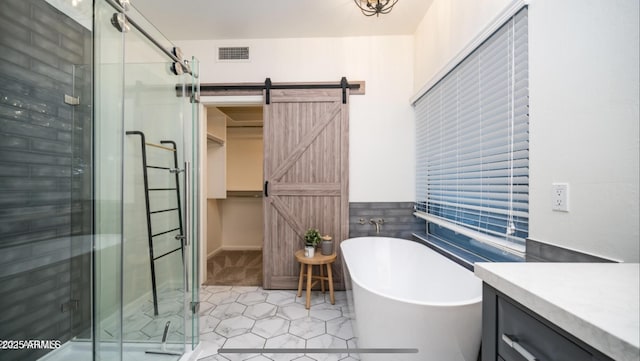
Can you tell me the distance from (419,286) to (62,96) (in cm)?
281

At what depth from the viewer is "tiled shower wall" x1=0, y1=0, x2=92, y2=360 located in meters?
1.31

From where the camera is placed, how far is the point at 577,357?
1.56 ft

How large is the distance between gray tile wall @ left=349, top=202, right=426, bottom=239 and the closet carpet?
1323 millimetres

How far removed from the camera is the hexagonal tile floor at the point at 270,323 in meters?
1.76

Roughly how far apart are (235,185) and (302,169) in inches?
84.6

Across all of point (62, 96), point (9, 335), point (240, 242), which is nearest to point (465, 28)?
point (62, 96)

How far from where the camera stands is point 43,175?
1.46m

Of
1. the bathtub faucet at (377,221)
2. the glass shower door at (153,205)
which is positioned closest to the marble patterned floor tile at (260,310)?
the glass shower door at (153,205)

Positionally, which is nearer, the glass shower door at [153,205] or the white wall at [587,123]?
the white wall at [587,123]

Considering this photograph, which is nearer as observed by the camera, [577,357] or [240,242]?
[577,357]

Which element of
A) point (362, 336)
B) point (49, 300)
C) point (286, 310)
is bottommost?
point (286, 310)

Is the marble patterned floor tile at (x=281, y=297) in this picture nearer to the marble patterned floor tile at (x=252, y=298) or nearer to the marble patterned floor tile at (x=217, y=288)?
the marble patterned floor tile at (x=252, y=298)

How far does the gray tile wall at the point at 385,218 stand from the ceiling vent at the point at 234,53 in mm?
2111

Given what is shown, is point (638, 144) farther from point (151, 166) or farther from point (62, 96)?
point (62, 96)
